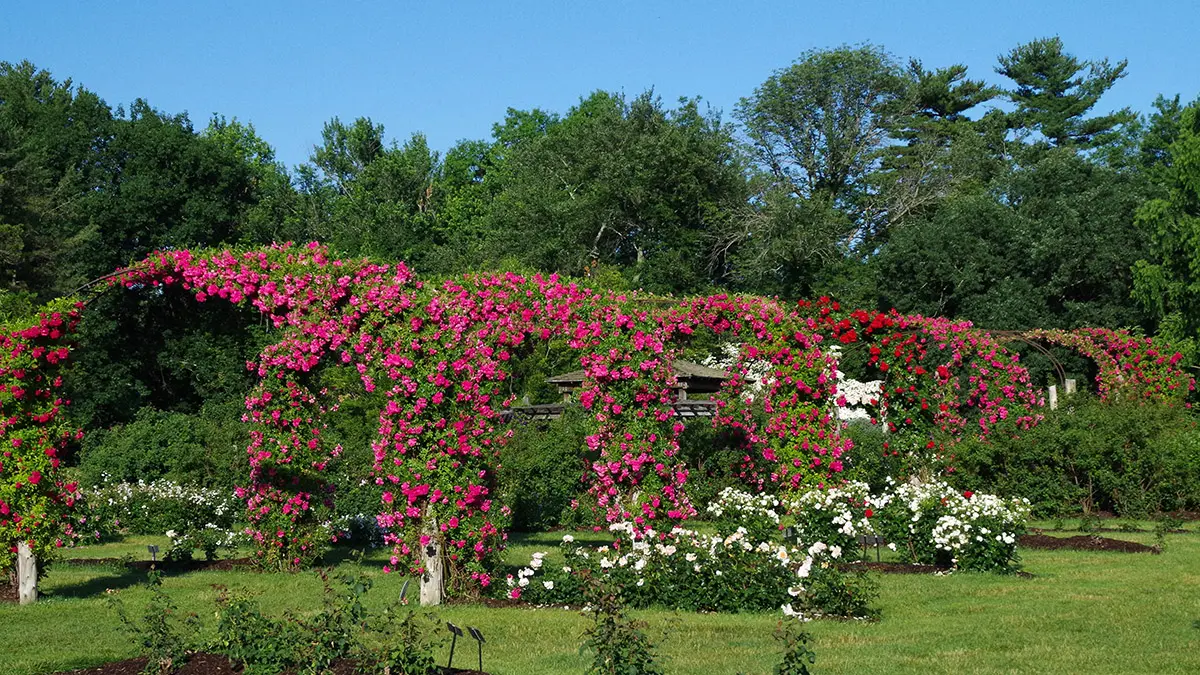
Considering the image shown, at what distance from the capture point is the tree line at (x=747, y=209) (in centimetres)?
3494

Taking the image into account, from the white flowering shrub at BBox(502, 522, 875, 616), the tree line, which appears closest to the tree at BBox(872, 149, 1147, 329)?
the tree line

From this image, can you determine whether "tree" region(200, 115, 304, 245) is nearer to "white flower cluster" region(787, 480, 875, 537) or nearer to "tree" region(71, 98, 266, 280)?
"tree" region(71, 98, 266, 280)

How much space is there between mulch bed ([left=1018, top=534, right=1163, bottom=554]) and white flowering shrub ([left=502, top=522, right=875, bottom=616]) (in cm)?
545

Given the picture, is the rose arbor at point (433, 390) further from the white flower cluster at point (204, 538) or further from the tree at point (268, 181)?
the tree at point (268, 181)

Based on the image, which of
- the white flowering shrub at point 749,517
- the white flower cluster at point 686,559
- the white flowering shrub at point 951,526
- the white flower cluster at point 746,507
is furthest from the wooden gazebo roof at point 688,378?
the white flower cluster at point 686,559

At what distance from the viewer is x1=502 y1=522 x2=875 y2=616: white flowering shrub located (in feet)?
34.4

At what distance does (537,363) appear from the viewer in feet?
103

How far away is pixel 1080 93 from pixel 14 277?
4334 centimetres

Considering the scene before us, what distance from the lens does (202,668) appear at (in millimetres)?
7496

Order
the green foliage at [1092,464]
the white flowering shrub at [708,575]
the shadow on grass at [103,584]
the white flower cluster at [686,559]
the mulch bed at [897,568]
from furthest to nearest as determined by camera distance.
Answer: the green foliage at [1092,464] → the mulch bed at [897,568] → the shadow on grass at [103,584] → the white flower cluster at [686,559] → the white flowering shrub at [708,575]

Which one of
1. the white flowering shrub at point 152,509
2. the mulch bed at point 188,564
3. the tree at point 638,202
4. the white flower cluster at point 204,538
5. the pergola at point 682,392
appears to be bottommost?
the mulch bed at point 188,564

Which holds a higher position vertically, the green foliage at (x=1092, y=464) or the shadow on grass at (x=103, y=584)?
the green foliage at (x=1092, y=464)

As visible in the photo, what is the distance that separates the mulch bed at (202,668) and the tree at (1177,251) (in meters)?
30.6

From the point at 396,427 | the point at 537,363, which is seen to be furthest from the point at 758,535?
the point at 537,363
